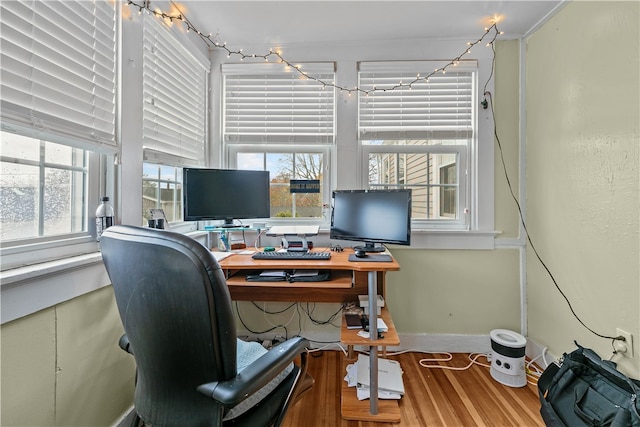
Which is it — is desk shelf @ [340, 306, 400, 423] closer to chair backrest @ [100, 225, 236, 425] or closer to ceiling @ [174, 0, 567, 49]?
chair backrest @ [100, 225, 236, 425]

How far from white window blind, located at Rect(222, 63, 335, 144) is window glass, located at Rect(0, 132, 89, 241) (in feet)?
3.85

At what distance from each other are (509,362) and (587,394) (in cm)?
54

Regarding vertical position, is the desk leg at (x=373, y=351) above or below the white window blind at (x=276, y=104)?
below

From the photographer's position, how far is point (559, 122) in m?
1.74

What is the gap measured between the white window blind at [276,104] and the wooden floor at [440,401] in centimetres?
181

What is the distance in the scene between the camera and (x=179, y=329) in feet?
2.23

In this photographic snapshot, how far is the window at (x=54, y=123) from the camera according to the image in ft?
3.00

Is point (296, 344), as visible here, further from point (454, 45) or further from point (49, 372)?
point (454, 45)

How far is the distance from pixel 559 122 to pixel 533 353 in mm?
1644

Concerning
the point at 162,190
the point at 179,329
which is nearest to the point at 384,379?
the point at 179,329

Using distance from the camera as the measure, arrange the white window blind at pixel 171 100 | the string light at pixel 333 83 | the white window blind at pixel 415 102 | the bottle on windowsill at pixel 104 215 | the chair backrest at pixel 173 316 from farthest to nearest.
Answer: the white window blind at pixel 415 102 → the string light at pixel 333 83 → the white window blind at pixel 171 100 → the bottle on windowsill at pixel 104 215 → the chair backrest at pixel 173 316

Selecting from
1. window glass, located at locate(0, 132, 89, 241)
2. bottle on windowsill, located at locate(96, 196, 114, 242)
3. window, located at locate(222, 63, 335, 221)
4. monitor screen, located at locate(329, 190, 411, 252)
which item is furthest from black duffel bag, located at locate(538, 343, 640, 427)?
window glass, located at locate(0, 132, 89, 241)

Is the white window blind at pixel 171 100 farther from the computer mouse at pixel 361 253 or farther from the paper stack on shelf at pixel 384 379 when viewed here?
the paper stack on shelf at pixel 384 379

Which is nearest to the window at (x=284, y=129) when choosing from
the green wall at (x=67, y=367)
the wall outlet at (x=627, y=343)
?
the green wall at (x=67, y=367)
